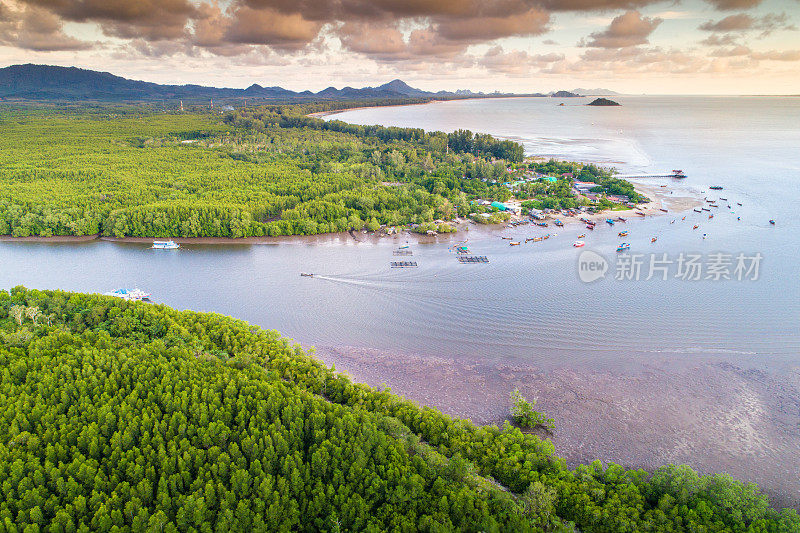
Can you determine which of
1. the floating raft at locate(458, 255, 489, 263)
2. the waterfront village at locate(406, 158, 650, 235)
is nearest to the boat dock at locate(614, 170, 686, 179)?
the waterfront village at locate(406, 158, 650, 235)

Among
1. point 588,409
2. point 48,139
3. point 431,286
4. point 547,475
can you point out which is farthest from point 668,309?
point 48,139

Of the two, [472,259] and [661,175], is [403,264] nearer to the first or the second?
[472,259]

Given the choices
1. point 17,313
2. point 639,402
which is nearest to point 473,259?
point 639,402

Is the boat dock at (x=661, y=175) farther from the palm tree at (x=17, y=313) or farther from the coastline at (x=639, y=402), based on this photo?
the palm tree at (x=17, y=313)

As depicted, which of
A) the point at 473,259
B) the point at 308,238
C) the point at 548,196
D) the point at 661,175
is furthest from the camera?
the point at 661,175

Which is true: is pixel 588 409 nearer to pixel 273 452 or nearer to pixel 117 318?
pixel 273 452

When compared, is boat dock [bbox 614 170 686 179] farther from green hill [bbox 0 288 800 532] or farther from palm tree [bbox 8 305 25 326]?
palm tree [bbox 8 305 25 326]
